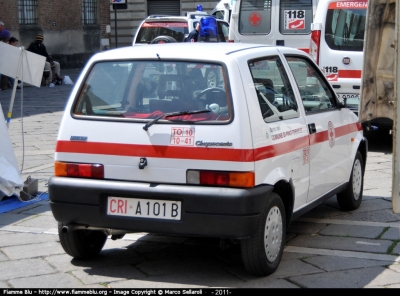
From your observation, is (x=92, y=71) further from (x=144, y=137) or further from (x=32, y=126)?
(x=32, y=126)

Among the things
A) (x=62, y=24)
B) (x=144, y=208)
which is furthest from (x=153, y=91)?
(x=62, y=24)

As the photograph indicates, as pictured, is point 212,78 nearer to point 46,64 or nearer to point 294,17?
point 294,17

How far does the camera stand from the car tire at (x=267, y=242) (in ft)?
17.3

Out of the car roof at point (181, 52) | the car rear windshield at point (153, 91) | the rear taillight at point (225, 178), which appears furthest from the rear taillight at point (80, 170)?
the car roof at point (181, 52)

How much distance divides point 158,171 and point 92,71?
1011 mm

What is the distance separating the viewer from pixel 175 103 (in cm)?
548

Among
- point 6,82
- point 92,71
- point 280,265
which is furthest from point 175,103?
point 6,82

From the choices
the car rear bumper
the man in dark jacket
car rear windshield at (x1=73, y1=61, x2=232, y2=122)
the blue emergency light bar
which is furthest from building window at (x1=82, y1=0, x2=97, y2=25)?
the car rear bumper

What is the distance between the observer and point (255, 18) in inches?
618

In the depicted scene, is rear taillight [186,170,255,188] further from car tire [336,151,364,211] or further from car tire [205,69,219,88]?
car tire [336,151,364,211]

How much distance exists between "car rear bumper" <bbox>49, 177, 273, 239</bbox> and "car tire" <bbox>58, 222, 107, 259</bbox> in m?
0.26

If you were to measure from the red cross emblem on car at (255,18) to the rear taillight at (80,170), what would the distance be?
35.0ft

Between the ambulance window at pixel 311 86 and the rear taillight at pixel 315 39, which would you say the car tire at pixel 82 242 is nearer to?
the ambulance window at pixel 311 86

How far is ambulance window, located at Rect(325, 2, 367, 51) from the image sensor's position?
1163cm
